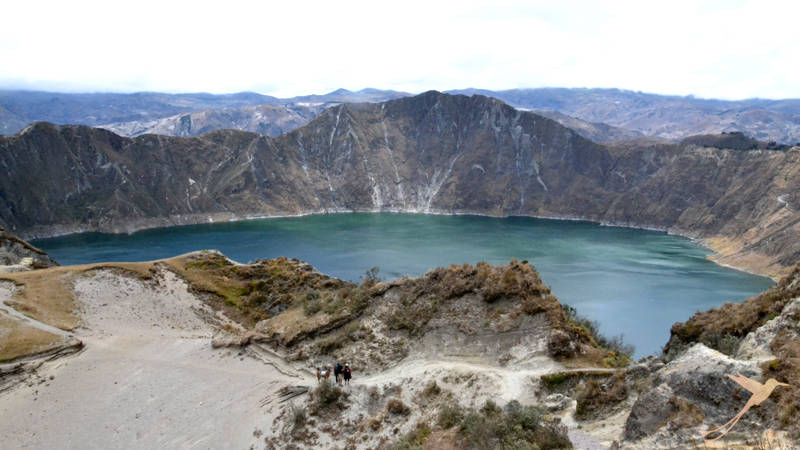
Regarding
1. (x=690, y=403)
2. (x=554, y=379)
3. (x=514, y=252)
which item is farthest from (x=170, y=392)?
(x=514, y=252)

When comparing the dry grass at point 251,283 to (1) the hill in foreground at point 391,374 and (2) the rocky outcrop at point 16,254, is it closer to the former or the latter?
(1) the hill in foreground at point 391,374

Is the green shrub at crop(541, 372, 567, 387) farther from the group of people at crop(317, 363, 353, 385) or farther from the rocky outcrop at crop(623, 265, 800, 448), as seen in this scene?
the group of people at crop(317, 363, 353, 385)

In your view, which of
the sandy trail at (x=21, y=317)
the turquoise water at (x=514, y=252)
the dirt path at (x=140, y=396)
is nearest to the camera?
the dirt path at (x=140, y=396)

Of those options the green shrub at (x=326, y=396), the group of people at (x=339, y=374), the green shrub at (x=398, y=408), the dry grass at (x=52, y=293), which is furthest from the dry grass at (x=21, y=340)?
the green shrub at (x=398, y=408)

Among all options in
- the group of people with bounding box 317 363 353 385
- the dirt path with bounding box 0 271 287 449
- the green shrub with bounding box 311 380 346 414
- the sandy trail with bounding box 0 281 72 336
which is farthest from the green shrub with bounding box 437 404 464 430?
the sandy trail with bounding box 0 281 72 336

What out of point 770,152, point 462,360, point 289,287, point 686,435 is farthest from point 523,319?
point 770,152

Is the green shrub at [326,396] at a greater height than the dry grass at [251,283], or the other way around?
the green shrub at [326,396]

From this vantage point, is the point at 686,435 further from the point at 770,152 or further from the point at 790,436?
the point at 770,152
